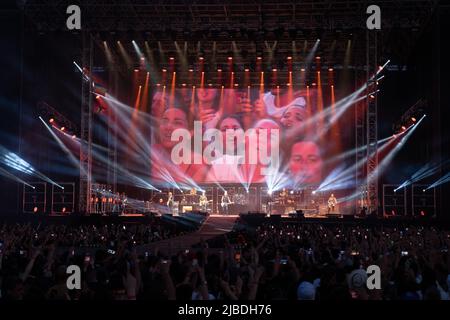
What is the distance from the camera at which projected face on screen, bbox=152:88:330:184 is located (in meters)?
29.4

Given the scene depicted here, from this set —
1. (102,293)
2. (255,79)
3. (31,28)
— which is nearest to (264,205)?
(255,79)

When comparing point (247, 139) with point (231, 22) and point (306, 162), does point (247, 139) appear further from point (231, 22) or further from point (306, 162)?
point (231, 22)

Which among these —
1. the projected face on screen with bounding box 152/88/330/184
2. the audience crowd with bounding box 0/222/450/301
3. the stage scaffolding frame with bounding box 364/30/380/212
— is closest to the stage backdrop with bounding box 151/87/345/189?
the projected face on screen with bounding box 152/88/330/184

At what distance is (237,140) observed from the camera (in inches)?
1164

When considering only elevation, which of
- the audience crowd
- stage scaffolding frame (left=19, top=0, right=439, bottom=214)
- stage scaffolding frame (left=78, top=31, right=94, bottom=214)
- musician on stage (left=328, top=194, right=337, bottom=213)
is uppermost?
stage scaffolding frame (left=19, top=0, right=439, bottom=214)

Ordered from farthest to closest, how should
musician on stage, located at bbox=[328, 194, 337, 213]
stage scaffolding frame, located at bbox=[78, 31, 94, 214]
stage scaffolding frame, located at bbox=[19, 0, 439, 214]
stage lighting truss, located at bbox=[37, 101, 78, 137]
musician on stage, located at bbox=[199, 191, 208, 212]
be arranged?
1. musician on stage, located at bbox=[199, 191, 208, 212]
2. musician on stage, located at bbox=[328, 194, 337, 213]
3. stage scaffolding frame, located at bbox=[78, 31, 94, 214]
4. stage lighting truss, located at bbox=[37, 101, 78, 137]
5. stage scaffolding frame, located at bbox=[19, 0, 439, 214]

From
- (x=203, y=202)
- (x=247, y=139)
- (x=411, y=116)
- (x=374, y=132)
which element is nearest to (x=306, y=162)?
(x=247, y=139)

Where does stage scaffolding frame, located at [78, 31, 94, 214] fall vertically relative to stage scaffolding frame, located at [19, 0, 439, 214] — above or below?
below

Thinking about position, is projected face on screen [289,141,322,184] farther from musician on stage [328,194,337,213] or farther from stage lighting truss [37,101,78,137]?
stage lighting truss [37,101,78,137]

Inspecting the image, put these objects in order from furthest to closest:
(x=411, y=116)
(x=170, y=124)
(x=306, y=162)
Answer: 1. (x=170, y=124)
2. (x=306, y=162)
3. (x=411, y=116)

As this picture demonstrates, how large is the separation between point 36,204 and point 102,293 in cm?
2076

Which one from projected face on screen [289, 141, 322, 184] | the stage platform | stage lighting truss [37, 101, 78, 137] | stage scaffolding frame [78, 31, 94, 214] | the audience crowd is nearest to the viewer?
the audience crowd

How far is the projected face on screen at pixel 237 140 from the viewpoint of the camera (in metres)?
29.4

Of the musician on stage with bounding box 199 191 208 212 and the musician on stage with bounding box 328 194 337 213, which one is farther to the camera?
the musician on stage with bounding box 199 191 208 212
